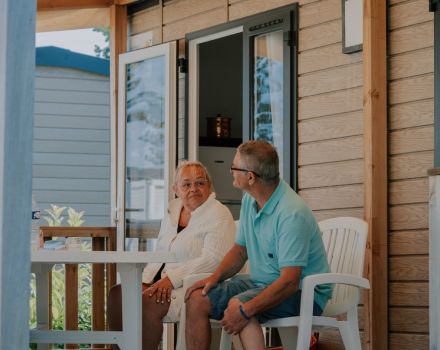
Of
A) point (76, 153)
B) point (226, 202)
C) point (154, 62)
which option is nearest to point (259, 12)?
point (154, 62)

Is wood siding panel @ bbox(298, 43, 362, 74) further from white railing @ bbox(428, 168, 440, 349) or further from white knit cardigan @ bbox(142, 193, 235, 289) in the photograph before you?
white railing @ bbox(428, 168, 440, 349)

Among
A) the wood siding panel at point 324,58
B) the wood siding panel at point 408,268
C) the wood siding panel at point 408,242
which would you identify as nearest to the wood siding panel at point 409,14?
the wood siding panel at point 324,58

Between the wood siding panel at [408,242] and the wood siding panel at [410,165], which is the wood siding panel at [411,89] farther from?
the wood siding panel at [408,242]

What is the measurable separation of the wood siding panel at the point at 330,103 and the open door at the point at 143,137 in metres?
1.25

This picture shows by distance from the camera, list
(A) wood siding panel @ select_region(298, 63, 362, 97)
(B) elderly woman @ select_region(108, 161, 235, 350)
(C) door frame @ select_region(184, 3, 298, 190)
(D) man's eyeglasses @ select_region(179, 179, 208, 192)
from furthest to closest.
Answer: (C) door frame @ select_region(184, 3, 298, 190)
(A) wood siding panel @ select_region(298, 63, 362, 97)
(D) man's eyeglasses @ select_region(179, 179, 208, 192)
(B) elderly woman @ select_region(108, 161, 235, 350)

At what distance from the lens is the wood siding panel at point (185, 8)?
6289 millimetres

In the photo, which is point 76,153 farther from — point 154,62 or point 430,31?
point 430,31

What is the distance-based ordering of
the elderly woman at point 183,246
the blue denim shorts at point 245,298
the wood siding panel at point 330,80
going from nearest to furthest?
1. the blue denim shorts at point 245,298
2. the elderly woman at point 183,246
3. the wood siding panel at point 330,80

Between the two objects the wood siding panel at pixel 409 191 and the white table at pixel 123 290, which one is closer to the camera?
the white table at pixel 123 290

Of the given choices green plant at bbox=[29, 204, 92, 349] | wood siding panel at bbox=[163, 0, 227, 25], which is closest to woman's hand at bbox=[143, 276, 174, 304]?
wood siding panel at bbox=[163, 0, 227, 25]

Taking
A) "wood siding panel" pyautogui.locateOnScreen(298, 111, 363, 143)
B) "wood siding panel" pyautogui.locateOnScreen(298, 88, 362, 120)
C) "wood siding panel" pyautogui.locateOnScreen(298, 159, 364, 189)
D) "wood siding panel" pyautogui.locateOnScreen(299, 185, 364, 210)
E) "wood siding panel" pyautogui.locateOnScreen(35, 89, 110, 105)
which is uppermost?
"wood siding panel" pyautogui.locateOnScreen(35, 89, 110, 105)

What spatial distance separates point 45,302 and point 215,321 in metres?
1.02

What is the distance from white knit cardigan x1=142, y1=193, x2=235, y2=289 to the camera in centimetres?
448

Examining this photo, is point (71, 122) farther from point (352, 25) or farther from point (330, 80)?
point (352, 25)
